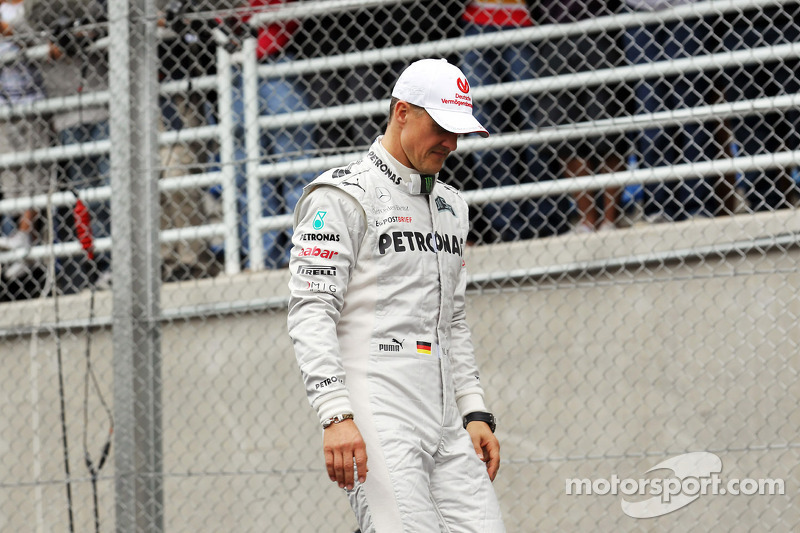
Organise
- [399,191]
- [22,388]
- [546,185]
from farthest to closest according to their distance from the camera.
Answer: [22,388]
[546,185]
[399,191]

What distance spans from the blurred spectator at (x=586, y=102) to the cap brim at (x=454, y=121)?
1901 millimetres

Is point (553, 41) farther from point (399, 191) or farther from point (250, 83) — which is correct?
point (399, 191)

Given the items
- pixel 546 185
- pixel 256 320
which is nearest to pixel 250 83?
pixel 256 320

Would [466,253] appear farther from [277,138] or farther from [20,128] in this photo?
[20,128]

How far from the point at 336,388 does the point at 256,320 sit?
6.72ft

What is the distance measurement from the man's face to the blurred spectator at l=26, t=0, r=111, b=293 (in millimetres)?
2351

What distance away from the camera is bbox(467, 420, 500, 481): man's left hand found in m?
2.80

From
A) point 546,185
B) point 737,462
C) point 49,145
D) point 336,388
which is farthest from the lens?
point 49,145

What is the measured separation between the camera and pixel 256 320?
444 centimetres

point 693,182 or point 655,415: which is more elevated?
point 693,182

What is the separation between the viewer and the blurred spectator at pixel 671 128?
4.37 meters

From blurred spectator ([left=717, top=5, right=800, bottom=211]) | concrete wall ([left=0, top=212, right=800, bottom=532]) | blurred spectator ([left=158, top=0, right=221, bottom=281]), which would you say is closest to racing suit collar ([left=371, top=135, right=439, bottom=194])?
concrete wall ([left=0, top=212, right=800, bottom=532])

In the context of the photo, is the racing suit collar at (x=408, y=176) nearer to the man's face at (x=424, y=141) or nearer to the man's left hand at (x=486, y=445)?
the man's face at (x=424, y=141)

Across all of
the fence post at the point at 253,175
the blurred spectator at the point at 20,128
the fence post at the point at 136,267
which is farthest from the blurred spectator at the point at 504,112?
the blurred spectator at the point at 20,128
